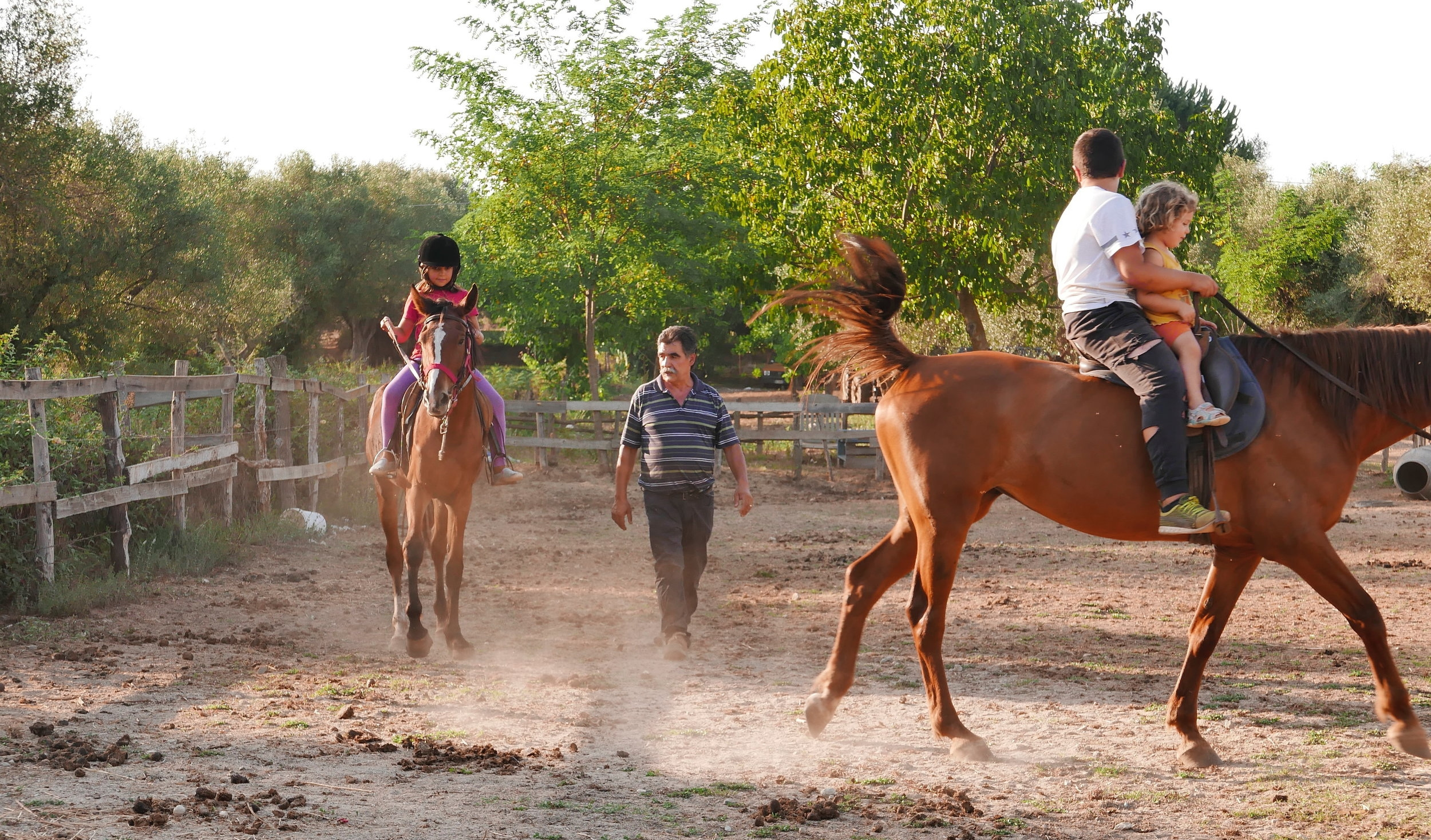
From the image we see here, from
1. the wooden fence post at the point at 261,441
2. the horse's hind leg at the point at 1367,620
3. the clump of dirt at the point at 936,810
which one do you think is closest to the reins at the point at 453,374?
the clump of dirt at the point at 936,810

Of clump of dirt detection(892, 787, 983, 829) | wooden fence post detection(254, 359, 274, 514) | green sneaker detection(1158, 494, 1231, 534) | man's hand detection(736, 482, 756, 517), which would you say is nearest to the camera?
clump of dirt detection(892, 787, 983, 829)

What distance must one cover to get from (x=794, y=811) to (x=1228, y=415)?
2420 mm

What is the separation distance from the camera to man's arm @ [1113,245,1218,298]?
4.63 meters

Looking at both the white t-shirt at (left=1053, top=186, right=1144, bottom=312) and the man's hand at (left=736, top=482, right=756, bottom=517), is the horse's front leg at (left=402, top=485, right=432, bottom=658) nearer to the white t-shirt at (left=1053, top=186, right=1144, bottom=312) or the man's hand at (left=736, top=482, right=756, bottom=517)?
the man's hand at (left=736, top=482, right=756, bottom=517)

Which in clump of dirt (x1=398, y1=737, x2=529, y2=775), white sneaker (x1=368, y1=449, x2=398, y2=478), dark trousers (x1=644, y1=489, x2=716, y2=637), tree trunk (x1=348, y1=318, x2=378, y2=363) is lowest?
clump of dirt (x1=398, y1=737, x2=529, y2=775)

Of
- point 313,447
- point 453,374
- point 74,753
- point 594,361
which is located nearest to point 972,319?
point 594,361

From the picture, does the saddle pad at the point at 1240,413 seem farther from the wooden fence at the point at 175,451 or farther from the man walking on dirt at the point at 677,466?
the wooden fence at the point at 175,451

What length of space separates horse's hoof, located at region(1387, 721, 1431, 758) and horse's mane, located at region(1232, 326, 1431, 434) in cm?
125

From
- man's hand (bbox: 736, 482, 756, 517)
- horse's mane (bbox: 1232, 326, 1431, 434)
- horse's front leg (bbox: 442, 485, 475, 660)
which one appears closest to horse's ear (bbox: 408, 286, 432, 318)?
horse's front leg (bbox: 442, 485, 475, 660)

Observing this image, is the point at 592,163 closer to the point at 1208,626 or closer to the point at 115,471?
the point at 115,471

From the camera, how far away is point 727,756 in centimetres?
488

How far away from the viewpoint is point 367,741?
16.3 feet

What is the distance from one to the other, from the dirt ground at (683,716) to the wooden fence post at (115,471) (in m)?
0.48

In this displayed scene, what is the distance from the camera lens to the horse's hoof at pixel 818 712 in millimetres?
5121
